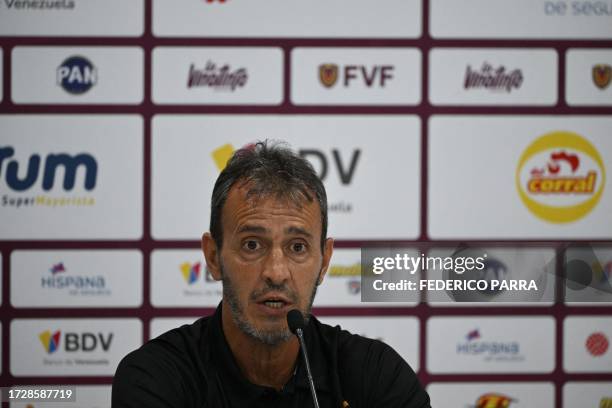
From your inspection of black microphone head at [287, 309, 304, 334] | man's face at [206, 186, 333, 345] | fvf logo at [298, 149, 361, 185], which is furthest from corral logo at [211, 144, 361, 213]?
black microphone head at [287, 309, 304, 334]

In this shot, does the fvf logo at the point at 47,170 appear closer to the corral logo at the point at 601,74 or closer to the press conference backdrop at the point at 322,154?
the press conference backdrop at the point at 322,154

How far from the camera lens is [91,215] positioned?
8.87ft

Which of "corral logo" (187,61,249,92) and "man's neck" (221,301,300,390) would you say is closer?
"man's neck" (221,301,300,390)

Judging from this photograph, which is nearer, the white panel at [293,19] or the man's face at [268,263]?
the man's face at [268,263]

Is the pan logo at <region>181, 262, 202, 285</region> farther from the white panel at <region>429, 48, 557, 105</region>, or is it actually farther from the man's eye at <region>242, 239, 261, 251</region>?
the man's eye at <region>242, 239, 261, 251</region>

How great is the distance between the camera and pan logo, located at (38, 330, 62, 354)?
107 inches

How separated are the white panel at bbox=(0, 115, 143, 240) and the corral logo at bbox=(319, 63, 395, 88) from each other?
80 cm

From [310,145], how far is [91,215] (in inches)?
37.3

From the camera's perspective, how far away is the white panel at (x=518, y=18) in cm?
277

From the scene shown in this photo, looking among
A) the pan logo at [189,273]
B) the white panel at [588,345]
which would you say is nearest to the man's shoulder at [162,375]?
the pan logo at [189,273]

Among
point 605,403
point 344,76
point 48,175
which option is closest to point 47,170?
point 48,175

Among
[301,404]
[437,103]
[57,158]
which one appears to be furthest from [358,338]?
[57,158]

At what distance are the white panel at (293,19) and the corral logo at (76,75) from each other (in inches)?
12.3

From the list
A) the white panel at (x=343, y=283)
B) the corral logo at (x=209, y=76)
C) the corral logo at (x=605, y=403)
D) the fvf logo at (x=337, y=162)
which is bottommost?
the corral logo at (x=605, y=403)
